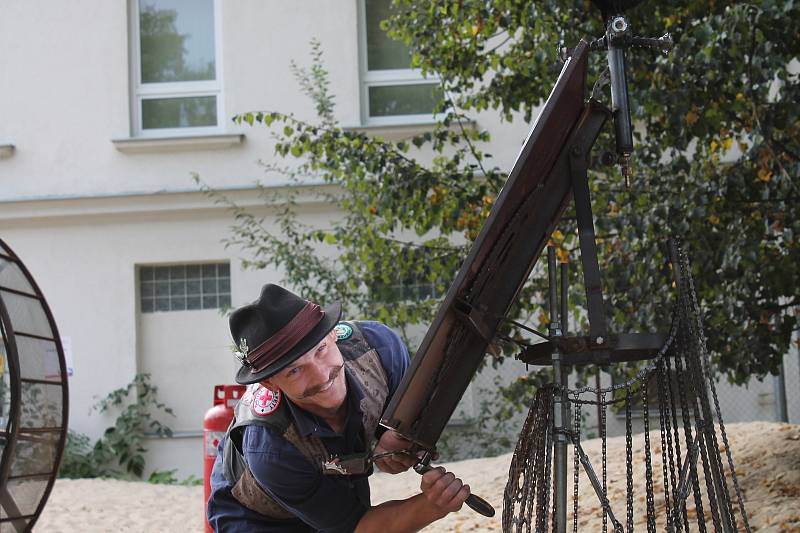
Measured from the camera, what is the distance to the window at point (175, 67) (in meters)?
11.4

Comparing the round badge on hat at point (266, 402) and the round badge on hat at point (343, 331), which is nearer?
the round badge on hat at point (266, 402)

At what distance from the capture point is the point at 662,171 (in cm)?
607

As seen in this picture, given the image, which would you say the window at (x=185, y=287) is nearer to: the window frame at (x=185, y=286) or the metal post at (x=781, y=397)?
the window frame at (x=185, y=286)

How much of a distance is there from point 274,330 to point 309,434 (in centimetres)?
40

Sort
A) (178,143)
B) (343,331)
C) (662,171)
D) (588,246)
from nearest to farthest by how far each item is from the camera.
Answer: (588,246) < (343,331) < (662,171) < (178,143)

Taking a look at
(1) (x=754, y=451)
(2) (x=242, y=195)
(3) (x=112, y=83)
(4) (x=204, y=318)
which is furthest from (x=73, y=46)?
(1) (x=754, y=451)

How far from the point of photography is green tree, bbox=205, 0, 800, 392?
5207 mm

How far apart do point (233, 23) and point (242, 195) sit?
182 cm

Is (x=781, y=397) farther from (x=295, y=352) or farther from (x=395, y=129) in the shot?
(x=295, y=352)

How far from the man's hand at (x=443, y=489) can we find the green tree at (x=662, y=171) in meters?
2.61

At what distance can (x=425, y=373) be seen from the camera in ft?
8.38

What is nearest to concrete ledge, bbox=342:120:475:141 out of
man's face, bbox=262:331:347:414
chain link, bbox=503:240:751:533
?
man's face, bbox=262:331:347:414

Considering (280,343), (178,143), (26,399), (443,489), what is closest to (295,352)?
(280,343)

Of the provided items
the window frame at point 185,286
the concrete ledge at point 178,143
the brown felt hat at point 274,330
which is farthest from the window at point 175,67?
the brown felt hat at point 274,330
